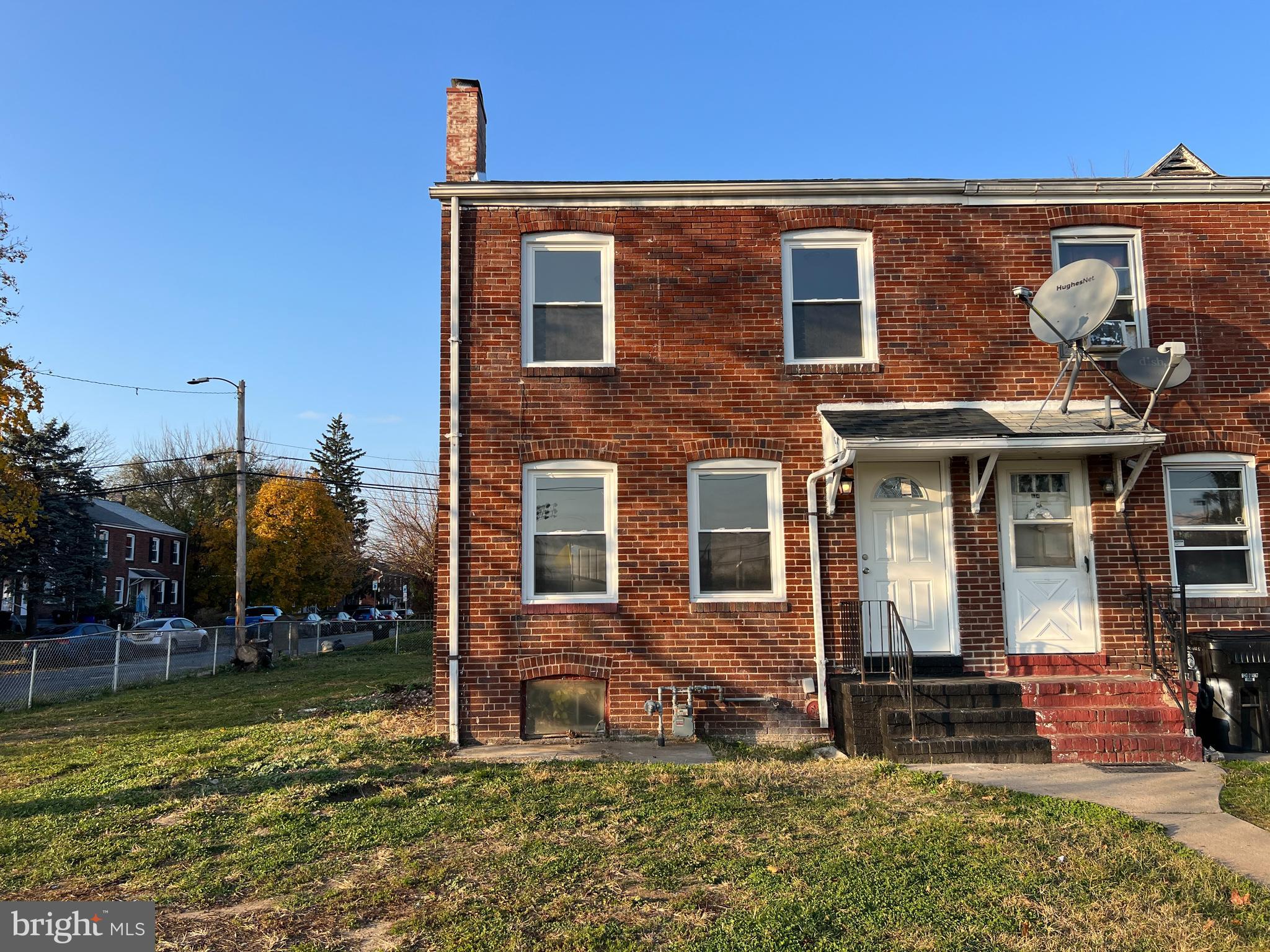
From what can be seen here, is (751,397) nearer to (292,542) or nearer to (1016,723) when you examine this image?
(1016,723)

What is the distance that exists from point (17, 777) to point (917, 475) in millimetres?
9720

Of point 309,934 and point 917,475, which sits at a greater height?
point 917,475

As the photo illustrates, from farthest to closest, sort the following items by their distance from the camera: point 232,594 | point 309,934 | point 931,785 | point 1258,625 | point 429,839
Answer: point 232,594
point 1258,625
point 931,785
point 429,839
point 309,934

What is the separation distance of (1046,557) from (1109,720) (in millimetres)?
1983

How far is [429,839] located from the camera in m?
5.94

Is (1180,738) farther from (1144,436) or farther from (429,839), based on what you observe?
(429,839)

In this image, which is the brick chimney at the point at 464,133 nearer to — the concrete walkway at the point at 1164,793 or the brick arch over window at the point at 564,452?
the brick arch over window at the point at 564,452

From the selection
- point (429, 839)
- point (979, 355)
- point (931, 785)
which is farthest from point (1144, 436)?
point (429, 839)

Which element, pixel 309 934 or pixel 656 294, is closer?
pixel 309 934

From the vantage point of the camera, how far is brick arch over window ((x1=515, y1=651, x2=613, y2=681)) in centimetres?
962

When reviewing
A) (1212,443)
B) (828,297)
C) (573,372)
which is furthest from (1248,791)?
(573,372)

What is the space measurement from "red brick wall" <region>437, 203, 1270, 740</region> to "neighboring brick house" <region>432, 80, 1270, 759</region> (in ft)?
0.10

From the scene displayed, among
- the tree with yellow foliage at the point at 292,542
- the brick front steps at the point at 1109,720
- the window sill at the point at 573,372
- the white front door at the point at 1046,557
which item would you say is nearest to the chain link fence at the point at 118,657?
the window sill at the point at 573,372

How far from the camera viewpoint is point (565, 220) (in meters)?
10.3
